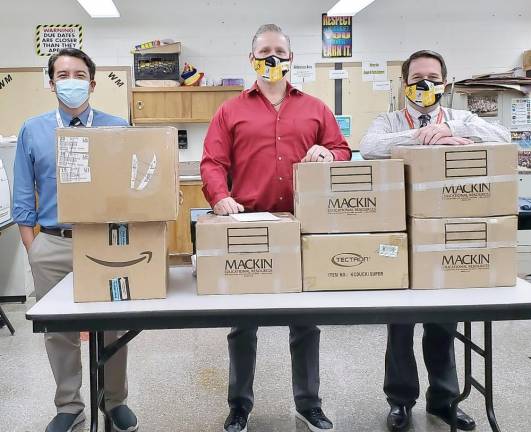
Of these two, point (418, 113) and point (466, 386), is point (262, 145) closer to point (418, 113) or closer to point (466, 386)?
point (418, 113)

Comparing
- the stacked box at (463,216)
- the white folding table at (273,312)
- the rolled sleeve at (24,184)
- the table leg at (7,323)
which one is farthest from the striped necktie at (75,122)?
the table leg at (7,323)

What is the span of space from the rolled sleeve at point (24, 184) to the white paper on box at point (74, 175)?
0.62 meters

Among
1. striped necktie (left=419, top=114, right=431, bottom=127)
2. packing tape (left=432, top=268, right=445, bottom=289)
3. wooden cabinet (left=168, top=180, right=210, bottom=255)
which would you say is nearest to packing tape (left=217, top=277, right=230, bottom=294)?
packing tape (left=432, top=268, right=445, bottom=289)

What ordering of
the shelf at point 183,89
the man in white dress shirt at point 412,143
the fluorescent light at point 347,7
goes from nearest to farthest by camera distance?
the man in white dress shirt at point 412,143
the fluorescent light at point 347,7
the shelf at point 183,89

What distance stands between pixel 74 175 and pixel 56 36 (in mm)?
4294

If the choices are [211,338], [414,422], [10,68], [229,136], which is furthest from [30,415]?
[10,68]

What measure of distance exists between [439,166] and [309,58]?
13.5ft

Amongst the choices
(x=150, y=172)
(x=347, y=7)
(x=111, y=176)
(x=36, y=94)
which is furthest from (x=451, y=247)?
(x=36, y=94)

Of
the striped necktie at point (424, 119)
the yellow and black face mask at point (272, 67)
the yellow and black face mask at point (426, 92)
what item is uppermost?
the yellow and black face mask at point (272, 67)

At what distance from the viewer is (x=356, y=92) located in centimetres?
566

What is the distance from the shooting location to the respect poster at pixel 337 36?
18.1ft

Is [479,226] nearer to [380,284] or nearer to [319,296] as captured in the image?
[380,284]

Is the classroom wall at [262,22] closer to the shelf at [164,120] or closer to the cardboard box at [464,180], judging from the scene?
the shelf at [164,120]

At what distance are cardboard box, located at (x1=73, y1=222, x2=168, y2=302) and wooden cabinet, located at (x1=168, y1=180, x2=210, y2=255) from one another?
3.45 m
